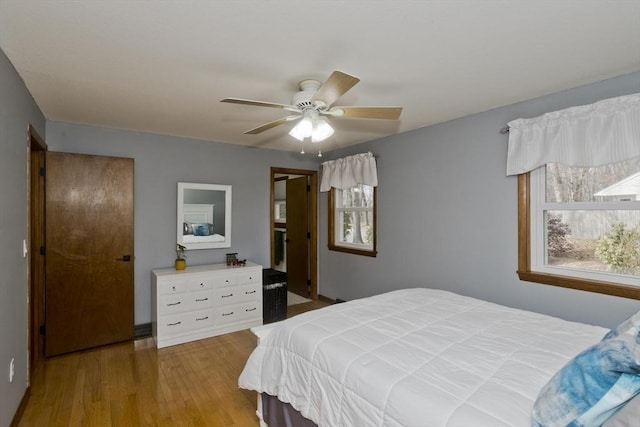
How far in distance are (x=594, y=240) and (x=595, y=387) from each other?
1925 millimetres

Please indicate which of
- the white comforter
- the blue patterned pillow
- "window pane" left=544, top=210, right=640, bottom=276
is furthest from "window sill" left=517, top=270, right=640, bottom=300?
the blue patterned pillow

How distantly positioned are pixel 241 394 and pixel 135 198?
248 cm

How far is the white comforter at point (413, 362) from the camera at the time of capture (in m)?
1.22

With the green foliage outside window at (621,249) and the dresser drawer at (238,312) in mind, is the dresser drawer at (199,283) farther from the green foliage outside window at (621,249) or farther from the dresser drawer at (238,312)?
the green foliage outside window at (621,249)

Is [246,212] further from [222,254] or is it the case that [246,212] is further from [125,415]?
[125,415]

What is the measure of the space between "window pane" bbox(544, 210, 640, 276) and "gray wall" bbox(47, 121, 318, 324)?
334 centimetres

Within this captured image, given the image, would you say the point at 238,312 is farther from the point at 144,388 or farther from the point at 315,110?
the point at 315,110

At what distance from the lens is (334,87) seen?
177 centimetres

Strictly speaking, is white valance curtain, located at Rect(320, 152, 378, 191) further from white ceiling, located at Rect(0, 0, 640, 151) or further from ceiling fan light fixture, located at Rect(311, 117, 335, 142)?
ceiling fan light fixture, located at Rect(311, 117, 335, 142)

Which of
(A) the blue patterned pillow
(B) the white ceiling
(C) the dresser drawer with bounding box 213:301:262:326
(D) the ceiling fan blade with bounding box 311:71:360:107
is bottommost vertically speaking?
(C) the dresser drawer with bounding box 213:301:262:326

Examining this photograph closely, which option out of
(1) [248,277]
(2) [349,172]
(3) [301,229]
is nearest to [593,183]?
(2) [349,172]

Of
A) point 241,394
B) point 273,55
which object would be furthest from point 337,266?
point 273,55

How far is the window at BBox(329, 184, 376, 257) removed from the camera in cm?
427

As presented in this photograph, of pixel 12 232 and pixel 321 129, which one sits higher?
pixel 321 129
